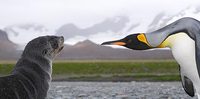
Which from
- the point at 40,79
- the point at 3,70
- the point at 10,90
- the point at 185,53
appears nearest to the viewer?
the point at 10,90

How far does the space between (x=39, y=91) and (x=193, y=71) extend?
265 cm

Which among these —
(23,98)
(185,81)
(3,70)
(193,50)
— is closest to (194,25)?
(193,50)

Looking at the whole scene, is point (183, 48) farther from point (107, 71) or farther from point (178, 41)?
point (107, 71)

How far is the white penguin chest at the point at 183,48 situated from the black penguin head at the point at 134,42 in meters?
0.39

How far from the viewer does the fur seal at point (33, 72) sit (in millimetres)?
7719

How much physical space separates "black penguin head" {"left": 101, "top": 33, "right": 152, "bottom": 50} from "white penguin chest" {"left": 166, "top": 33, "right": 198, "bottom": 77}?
394 millimetres

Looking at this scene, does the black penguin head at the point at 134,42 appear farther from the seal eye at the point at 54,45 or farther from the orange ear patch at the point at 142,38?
the seal eye at the point at 54,45

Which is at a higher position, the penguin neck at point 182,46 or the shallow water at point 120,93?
the penguin neck at point 182,46

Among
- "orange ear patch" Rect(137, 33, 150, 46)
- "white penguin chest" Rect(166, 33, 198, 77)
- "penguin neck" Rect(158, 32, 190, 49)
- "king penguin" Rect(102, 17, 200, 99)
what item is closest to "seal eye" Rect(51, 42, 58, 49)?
"king penguin" Rect(102, 17, 200, 99)

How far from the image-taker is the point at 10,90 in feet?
25.1

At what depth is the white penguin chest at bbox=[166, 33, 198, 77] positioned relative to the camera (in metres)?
9.09

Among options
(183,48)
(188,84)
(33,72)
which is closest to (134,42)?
(183,48)

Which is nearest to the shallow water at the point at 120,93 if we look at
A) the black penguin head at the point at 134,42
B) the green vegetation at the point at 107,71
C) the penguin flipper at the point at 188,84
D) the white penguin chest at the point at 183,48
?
the penguin flipper at the point at 188,84

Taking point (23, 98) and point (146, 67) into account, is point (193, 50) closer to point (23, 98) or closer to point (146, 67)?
point (23, 98)
